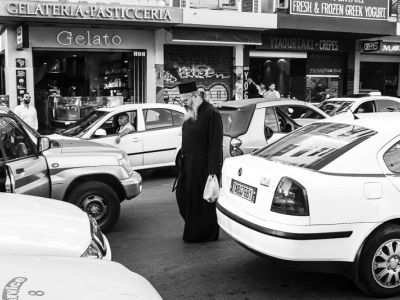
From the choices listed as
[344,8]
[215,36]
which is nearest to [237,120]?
[215,36]

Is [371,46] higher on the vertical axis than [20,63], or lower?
higher

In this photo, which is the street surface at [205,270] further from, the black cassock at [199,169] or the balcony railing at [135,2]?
the balcony railing at [135,2]

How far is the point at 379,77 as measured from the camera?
947 inches

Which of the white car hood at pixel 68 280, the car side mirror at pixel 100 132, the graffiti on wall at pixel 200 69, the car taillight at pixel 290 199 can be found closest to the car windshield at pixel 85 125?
the car side mirror at pixel 100 132

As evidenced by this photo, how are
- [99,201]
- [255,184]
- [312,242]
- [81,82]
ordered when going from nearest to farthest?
[312,242], [255,184], [99,201], [81,82]

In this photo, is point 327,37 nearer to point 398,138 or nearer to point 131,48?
point 131,48

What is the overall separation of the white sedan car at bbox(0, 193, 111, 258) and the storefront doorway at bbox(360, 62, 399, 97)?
70.4 feet

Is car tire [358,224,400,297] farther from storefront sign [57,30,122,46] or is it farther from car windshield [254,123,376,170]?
storefront sign [57,30,122,46]

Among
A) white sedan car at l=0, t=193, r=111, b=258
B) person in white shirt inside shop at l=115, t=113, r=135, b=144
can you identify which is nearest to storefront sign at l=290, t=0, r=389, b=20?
person in white shirt inside shop at l=115, t=113, r=135, b=144

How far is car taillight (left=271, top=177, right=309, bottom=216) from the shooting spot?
4.05 meters

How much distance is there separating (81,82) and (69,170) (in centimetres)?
1330

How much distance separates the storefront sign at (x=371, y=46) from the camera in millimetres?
20594

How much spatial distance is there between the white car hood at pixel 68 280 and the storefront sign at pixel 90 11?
40.0 feet

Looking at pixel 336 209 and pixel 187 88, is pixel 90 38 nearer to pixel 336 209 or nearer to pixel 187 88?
pixel 187 88
